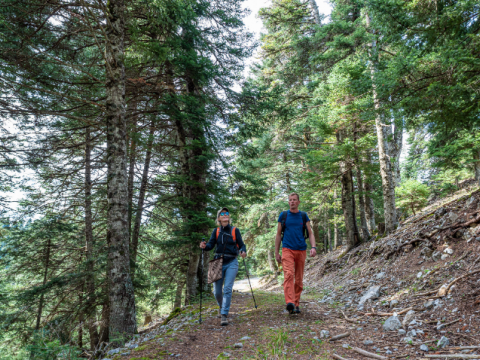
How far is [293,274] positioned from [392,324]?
181 centimetres

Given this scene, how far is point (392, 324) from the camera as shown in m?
3.63

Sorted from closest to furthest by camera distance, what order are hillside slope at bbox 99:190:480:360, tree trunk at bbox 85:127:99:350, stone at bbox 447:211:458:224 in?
hillside slope at bbox 99:190:480:360
stone at bbox 447:211:458:224
tree trunk at bbox 85:127:99:350

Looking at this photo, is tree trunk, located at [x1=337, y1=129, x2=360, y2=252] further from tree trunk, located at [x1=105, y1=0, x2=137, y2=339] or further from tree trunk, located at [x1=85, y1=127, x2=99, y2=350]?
tree trunk, located at [x1=85, y1=127, x2=99, y2=350]

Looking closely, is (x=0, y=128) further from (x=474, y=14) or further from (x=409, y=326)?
(x=474, y=14)

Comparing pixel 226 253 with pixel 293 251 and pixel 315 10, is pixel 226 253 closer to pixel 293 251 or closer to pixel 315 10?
pixel 293 251

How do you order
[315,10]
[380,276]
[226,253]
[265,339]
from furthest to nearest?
1. [315,10]
2. [380,276]
3. [226,253]
4. [265,339]

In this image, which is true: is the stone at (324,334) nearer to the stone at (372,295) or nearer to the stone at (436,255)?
the stone at (372,295)

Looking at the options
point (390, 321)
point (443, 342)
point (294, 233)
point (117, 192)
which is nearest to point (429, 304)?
point (390, 321)

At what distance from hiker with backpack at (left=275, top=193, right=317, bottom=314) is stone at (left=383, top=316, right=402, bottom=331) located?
154 cm

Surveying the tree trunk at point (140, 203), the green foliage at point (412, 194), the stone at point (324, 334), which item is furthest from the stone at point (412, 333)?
the green foliage at point (412, 194)

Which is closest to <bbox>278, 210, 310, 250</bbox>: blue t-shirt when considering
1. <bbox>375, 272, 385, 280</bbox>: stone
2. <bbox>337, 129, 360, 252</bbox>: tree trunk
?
<bbox>375, 272, 385, 280</bbox>: stone

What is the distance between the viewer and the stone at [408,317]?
3.58 metres

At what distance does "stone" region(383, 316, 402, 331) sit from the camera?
3.58 m

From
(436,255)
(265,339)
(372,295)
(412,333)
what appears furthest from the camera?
(372,295)
